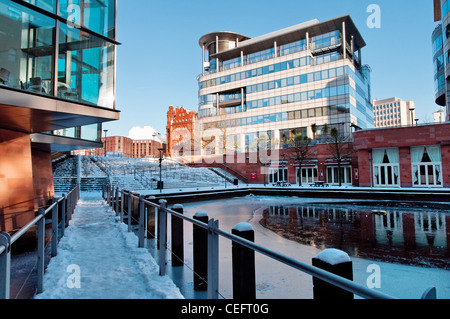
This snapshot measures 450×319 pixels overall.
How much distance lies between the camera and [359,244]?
8969mm

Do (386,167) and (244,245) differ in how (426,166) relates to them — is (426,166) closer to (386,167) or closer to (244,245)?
(386,167)

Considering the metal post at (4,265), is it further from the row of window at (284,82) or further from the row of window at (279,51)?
the row of window at (279,51)

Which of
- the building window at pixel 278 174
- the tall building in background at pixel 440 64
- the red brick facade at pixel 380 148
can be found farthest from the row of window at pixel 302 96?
the building window at pixel 278 174

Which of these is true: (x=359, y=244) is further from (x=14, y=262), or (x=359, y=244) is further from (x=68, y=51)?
(x=68, y=51)

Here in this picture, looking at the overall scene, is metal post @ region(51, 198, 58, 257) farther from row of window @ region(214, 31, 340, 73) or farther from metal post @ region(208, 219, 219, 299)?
row of window @ region(214, 31, 340, 73)

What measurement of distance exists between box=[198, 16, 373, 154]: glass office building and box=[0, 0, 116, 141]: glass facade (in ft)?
117

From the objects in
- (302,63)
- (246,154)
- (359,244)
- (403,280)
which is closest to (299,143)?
(246,154)

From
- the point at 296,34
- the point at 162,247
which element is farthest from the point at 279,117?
the point at 162,247

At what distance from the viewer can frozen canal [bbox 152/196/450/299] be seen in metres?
5.34

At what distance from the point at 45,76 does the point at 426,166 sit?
3378 centimetres

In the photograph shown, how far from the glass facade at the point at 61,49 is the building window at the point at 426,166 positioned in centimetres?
3072

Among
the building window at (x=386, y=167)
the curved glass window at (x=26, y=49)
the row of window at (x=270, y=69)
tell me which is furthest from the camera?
the row of window at (x=270, y=69)

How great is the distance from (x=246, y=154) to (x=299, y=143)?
895 cm

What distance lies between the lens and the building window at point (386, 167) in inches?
1251
